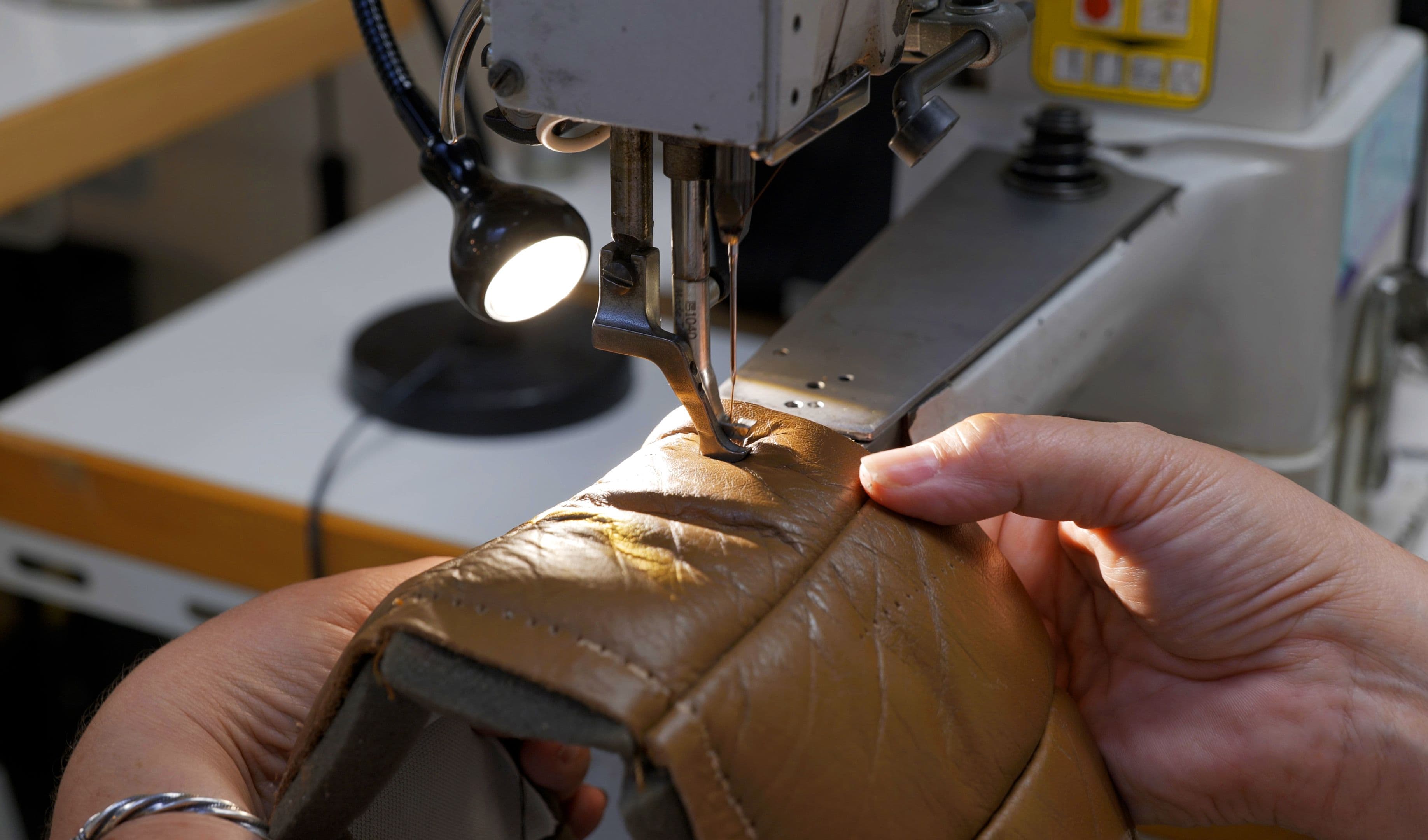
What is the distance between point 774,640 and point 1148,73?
0.52 meters

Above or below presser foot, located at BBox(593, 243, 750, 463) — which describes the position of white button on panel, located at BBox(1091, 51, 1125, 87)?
above

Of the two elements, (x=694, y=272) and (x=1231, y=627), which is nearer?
(x=694, y=272)

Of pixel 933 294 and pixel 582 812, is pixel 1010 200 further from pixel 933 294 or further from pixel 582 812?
pixel 582 812

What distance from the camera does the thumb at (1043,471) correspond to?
52 centimetres

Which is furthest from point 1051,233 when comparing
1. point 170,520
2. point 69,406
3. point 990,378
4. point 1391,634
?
point 69,406

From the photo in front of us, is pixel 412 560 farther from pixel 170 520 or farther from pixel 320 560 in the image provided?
pixel 170 520

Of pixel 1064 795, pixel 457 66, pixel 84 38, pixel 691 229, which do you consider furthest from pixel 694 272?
pixel 84 38

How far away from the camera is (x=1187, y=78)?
30.7 inches

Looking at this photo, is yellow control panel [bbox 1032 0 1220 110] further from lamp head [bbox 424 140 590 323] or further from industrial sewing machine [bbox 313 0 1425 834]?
lamp head [bbox 424 140 590 323]

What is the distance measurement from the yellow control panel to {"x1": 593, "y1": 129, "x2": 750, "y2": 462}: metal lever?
39cm

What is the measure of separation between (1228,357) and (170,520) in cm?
70


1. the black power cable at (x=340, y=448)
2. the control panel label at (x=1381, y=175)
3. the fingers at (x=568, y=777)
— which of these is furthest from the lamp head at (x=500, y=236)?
the control panel label at (x=1381, y=175)

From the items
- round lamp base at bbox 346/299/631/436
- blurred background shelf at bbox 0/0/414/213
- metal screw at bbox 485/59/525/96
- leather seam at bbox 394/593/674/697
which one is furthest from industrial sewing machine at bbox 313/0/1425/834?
blurred background shelf at bbox 0/0/414/213

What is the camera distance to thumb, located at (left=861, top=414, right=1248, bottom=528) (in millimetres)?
519
